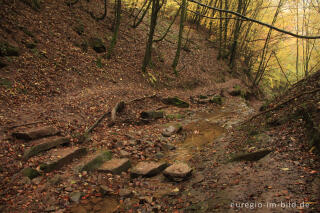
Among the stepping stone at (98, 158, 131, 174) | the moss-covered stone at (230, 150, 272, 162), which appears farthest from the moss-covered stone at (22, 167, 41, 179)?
the moss-covered stone at (230, 150, 272, 162)

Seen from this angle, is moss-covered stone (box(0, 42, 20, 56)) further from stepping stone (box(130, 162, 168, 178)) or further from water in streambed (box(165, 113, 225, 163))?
water in streambed (box(165, 113, 225, 163))

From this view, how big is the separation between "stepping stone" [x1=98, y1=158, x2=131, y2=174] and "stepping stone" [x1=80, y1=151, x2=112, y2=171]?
138mm

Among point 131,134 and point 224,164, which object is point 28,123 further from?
point 224,164

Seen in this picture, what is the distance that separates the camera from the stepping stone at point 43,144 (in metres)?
4.99

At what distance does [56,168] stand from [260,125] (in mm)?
5698

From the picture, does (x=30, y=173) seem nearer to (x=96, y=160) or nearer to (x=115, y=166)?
(x=96, y=160)

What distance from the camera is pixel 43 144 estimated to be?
5.30 meters

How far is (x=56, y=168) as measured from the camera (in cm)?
484

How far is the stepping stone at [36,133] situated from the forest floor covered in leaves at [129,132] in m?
0.16

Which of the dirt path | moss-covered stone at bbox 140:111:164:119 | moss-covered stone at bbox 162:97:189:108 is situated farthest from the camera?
moss-covered stone at bbox 162:97:189:108

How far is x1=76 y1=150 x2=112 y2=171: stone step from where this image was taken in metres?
4.96

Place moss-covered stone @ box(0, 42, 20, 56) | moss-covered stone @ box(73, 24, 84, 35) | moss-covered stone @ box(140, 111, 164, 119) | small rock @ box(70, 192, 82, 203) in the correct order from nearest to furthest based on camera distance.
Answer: small rock @ box(70, 192, 82, 203)
moss-covered stone @ box(0, 42, 20, 56)
moss-covered stone @ box(140, 111, 164, 119)
moss-covered stone @ box(73, 24, 84, 35)

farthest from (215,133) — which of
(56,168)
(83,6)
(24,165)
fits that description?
(83,6)

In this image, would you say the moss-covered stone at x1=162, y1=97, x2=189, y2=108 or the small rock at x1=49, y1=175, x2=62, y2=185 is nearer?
the small rock at x1=49, y1=175, x2=62, y2=185
